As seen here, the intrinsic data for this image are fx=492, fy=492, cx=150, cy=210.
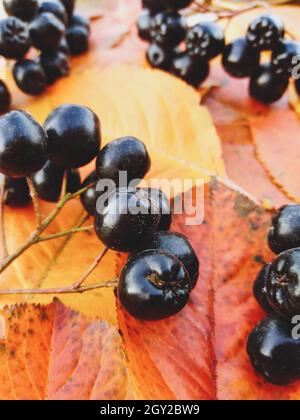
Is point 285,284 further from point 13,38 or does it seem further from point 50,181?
point 13,38

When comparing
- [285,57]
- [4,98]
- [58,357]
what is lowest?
[58,357]

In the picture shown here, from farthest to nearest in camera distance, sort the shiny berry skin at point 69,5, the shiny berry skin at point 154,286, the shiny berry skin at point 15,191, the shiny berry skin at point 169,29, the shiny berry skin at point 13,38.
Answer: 1. the shiny berry skin at point 69,5
2. the shiny berry skin at point 169,29
3. the shiny berry skin at point 13,38
4. the shiny berry skin at point 15,191
5. the shiny berry skin at point 154,286

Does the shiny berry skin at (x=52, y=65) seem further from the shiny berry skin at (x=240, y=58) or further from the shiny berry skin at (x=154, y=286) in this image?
the shiny berry skin at (x=154, y=286)

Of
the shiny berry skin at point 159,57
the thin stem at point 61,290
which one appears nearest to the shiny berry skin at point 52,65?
the shiny berry skin at point 159,57

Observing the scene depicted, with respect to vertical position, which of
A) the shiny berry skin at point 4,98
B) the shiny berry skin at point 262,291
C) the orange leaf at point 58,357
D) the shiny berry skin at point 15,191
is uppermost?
the shiny berry skin at point 4,98

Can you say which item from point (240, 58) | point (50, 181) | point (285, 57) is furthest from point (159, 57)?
point (50, 181)

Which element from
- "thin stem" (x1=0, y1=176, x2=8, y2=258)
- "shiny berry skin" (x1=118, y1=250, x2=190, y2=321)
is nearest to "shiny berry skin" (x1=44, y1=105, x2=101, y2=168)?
"thin stem" (x1=0, y1=176, x2=8, y2=258)

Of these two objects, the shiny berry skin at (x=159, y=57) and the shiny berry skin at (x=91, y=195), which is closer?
the shiny berry skin at (x=91, y=195)

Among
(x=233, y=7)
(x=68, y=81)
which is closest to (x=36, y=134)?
(x=68, y=81)
